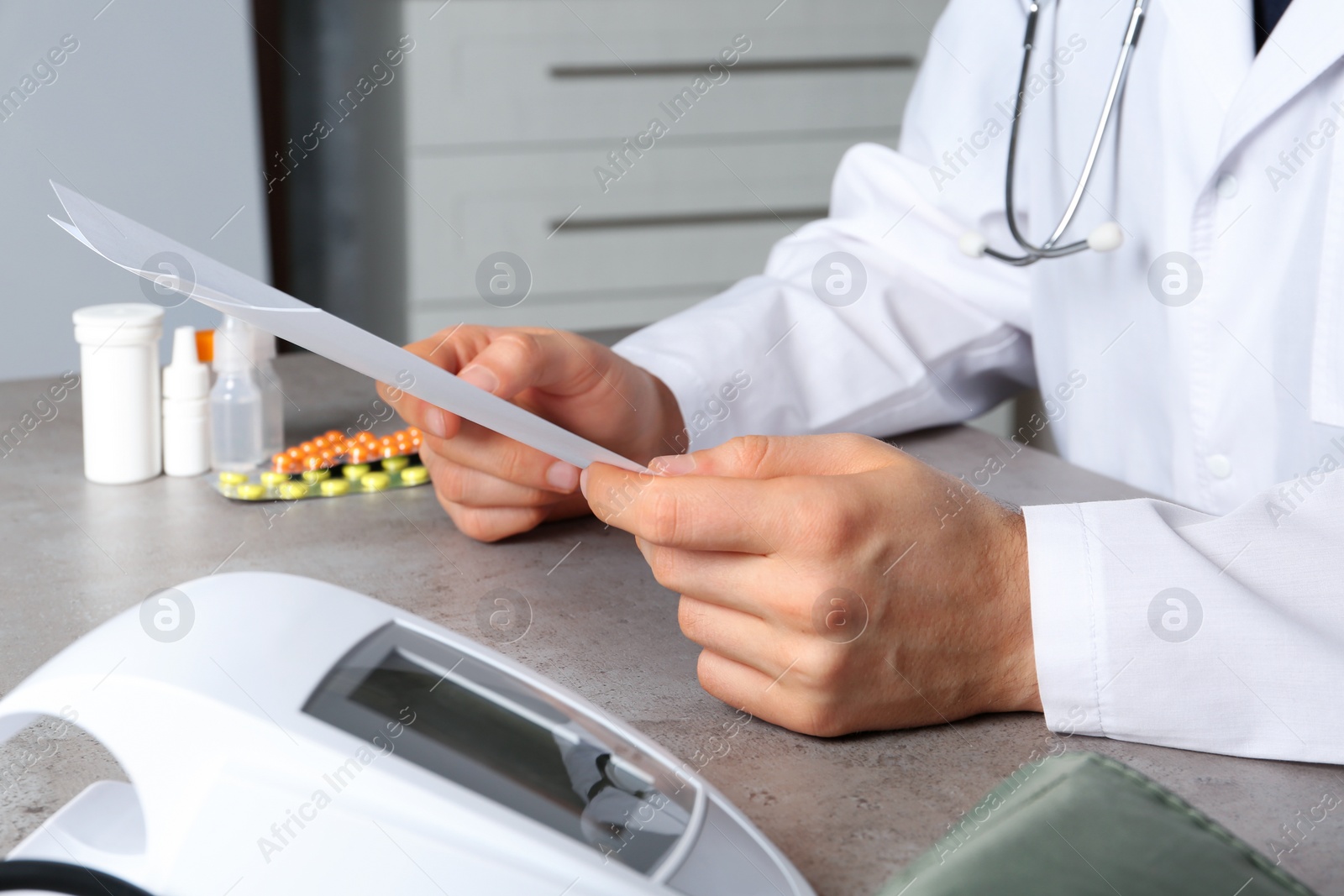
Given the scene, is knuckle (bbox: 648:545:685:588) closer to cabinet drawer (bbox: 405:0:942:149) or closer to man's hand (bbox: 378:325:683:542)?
man's hand (bbox: 378:325:683:542)

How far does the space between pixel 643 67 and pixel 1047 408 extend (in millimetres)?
1529

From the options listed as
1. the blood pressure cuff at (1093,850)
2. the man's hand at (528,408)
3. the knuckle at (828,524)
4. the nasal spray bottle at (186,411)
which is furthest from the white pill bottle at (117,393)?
the blood pressure cuff at (1093,850)

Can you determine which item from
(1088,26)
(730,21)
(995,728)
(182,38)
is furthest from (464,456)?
(730,21)

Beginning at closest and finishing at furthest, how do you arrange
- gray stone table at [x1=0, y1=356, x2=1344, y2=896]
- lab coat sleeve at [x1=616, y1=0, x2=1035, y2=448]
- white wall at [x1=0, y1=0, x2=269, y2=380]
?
gray stone table at [x1=0, y1=356, x2=1344, y2=896] → lab coat sleeve at [x1=616, y1=0, x2=1035, y2=448] → white wall at [x1=0, y1=0, x2=269, y2=380]

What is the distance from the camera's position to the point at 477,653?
1.48 feet

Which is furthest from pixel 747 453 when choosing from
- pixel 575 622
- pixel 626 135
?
pixel 626 135

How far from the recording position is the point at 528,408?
0.82m

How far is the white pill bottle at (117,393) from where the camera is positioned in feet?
2.78

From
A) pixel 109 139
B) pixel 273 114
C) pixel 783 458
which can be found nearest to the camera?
pixel 783 458

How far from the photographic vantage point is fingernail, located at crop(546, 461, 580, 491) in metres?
0.74

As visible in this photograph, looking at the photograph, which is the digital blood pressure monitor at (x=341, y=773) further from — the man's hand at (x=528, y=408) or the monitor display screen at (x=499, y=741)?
the man's hand at (x=528, y=408)

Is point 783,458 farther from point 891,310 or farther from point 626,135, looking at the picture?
point 626,135

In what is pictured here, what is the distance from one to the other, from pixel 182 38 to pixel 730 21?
3.50 feet

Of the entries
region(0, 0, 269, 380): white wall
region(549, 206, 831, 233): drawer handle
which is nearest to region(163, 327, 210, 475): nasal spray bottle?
region(0, 0, 269, 380): white wall
